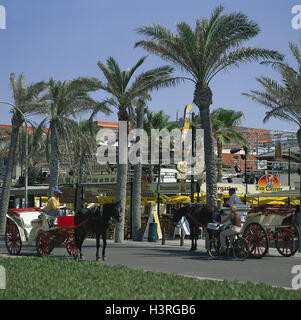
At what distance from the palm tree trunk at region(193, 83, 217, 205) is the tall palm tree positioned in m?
24.6

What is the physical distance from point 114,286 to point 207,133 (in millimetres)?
14415

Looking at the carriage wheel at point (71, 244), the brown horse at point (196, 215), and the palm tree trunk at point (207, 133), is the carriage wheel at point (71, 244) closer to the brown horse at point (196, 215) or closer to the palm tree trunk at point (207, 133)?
the brown horse at point (196, 215)

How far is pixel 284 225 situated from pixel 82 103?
54.8ft

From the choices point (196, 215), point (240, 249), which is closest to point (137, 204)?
point (196, 215)

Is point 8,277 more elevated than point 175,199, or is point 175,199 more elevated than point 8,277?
point 175,199

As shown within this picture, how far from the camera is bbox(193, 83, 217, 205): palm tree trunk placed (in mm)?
23438

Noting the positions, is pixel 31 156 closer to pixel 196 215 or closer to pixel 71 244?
pixel 196 215

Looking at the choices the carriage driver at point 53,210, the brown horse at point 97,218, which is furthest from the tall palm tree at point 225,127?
the brown horse at point 97,218

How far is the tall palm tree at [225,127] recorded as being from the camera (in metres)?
50.1

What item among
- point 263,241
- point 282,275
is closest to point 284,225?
point 263,241

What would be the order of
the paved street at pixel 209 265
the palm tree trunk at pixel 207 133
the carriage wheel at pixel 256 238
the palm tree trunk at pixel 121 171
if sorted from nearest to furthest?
the paved street at pixel 209 265
the carriage wheel at pixel 256 238
the palm tree trunk at pixel 207 133
the palm tree trunk at pixel 121 171

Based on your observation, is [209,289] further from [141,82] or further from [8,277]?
[141,82]

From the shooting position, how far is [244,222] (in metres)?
18.2

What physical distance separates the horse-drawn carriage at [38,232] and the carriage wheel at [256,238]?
568cm
